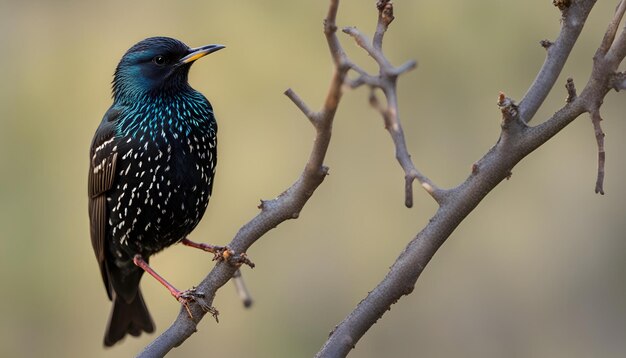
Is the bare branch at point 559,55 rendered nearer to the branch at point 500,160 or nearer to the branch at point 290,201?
the branch at point 500,160

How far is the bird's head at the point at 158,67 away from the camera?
228 inches

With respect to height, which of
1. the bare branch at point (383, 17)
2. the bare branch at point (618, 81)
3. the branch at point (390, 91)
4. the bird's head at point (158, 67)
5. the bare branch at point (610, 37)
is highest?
the bird's head at point (158, 67)

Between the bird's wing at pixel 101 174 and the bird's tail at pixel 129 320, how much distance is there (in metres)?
0.57

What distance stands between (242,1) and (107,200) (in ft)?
13.0

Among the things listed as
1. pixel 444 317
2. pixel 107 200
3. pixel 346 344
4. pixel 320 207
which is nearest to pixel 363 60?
pixel 320 207

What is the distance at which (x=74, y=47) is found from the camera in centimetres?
956

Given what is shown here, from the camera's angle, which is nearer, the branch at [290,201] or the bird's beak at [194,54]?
the branch at [290,201]

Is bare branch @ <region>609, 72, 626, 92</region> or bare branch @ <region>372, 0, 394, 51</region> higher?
bare branch @ <region>609, 72, 626, 92</region>

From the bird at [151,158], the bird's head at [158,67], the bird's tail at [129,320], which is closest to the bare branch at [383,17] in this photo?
the bird at [151,158]

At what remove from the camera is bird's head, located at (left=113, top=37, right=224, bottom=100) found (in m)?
5.79

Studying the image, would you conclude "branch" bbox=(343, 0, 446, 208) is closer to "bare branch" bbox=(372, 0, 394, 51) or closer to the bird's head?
"bare branch" bbox=(372, 0, 394, 51)

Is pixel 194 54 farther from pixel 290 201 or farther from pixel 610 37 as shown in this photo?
pixel 610 37

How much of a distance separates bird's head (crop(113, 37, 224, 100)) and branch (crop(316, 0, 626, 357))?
246 centimetres

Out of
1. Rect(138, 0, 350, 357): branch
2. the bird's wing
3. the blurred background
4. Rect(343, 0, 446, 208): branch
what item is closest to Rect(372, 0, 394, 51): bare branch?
Rect(343, 0, 446, 208): branch
